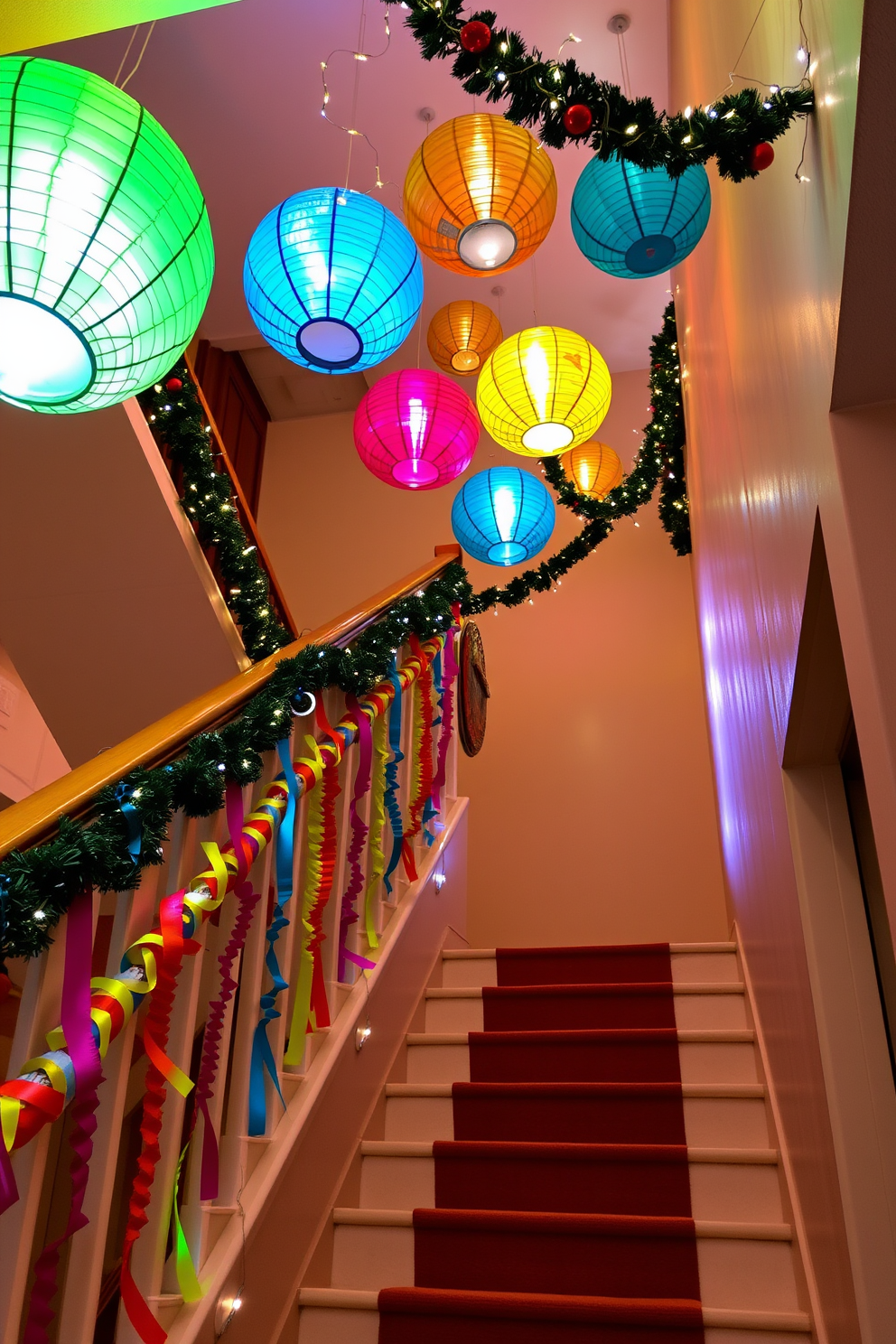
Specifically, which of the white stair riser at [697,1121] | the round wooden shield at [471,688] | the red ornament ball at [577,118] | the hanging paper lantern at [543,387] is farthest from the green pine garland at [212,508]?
the red ornament ball at [577,118]

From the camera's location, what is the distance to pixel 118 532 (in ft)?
13.2

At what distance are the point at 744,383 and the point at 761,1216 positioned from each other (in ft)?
7.08

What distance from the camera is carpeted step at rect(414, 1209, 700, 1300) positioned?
219 centimetres

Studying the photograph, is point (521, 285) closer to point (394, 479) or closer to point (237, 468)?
point (237, 468)

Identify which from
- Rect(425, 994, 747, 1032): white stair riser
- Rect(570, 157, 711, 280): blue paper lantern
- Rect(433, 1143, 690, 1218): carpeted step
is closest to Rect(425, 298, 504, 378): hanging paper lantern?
Rect(570, 157, 711, 280): blue paper lantern

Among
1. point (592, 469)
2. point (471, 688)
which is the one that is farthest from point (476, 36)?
point (592, 469)

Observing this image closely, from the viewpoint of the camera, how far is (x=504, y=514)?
4.14m

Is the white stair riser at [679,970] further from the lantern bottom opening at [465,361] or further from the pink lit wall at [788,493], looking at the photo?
the lantern bottom opening at [465,361]

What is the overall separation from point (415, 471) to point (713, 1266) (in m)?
2.50

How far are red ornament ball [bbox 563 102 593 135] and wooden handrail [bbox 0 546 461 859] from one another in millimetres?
1275

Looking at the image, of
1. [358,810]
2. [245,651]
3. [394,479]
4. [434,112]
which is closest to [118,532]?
[245,651]

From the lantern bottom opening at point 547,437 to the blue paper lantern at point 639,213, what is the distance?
94 cm

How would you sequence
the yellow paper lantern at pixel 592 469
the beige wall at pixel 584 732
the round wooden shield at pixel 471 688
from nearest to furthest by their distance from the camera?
the round wooden shield at pixel 471 688
the yellow paper lantern at pixel 592 469
the beige wall at pixel 584 732

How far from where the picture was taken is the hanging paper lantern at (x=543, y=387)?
312cm
